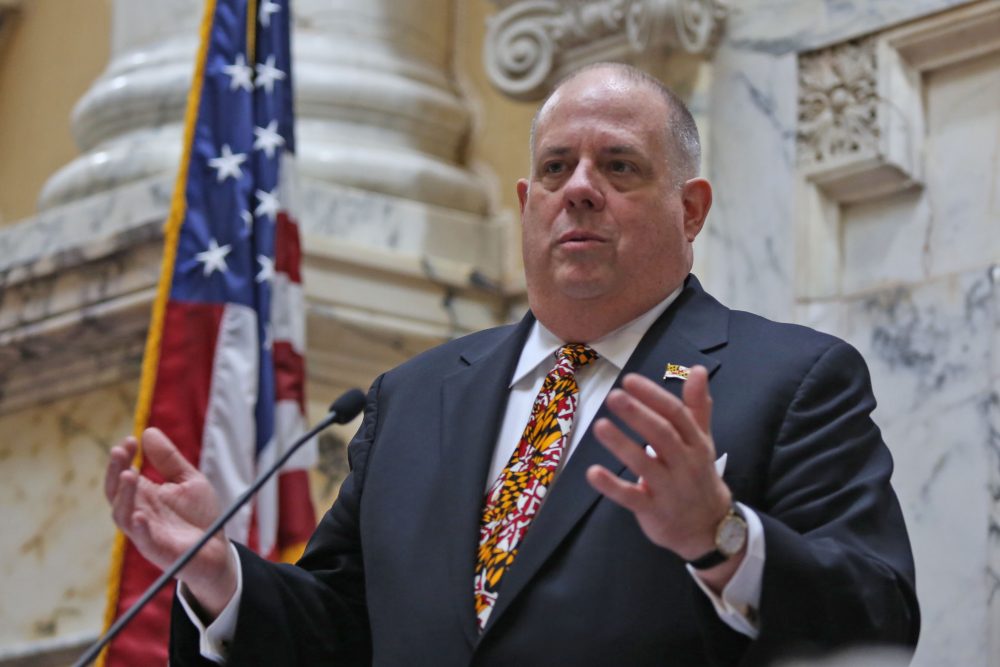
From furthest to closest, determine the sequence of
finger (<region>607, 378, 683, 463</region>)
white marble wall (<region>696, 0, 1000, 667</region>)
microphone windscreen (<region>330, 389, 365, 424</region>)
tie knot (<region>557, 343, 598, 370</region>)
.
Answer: white marble wall (<region>696, 0, 1000, 667</region>), microphone windscreen (<region>330, 389, 365, 424</region>), tie knot (<region>557, 343, 598, 370</region>), finger (<region>607, 378, 683, 463</region>)

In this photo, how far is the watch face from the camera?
86.2 inches

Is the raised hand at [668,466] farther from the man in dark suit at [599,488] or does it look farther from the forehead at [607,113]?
the forehead at [607,113]

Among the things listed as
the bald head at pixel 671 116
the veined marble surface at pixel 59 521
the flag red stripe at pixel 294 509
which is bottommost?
the veined marble surface at pixel 59 521

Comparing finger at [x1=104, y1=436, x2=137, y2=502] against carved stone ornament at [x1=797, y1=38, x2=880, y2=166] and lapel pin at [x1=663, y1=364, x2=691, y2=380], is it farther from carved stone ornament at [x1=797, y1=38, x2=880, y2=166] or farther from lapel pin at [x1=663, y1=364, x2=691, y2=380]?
carved stone ornament at [x1=797, y1=38, x2=880, y2=166]

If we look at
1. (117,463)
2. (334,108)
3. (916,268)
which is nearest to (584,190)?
(117,463)

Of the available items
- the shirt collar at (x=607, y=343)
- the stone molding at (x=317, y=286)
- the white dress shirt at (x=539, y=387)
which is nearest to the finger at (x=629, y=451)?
the white dress shirt at (x=539, y=387)

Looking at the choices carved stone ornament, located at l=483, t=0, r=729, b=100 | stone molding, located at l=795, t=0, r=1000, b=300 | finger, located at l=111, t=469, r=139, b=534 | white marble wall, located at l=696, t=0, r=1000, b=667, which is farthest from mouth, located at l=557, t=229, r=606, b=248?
carved stone ornament, located at l=483, t=0, r=729, b=100

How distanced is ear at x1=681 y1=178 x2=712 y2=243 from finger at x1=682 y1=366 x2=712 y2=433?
2.79ft

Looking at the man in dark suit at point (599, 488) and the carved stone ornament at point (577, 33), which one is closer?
the man in dark suit at point (599, 488)

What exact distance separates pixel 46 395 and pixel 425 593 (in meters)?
3.87

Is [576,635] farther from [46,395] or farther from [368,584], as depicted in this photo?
[46,395]

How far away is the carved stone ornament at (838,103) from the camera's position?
466cm

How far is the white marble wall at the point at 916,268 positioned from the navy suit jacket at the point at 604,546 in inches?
66.3

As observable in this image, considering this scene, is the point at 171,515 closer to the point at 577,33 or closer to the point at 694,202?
the point at 694,202
